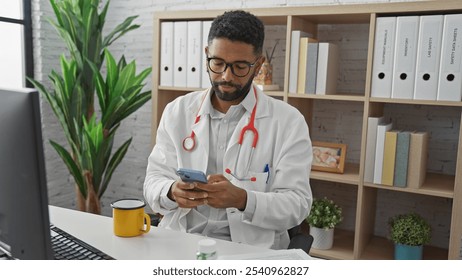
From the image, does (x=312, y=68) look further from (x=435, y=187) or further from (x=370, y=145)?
(x=435, y=187)

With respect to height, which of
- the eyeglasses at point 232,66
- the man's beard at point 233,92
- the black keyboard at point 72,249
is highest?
the eyeglasses at point 232,66

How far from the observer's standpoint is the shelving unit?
2145mm

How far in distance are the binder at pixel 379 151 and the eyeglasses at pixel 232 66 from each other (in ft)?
3.00

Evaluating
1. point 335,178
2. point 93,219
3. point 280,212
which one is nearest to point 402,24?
point 335,178

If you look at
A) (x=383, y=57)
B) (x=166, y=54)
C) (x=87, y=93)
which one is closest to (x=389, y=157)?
(x=383, y=57)

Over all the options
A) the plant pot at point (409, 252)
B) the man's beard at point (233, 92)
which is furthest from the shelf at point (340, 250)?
the man's beard at point (233, 92)

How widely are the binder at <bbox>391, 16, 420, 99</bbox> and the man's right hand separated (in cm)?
124

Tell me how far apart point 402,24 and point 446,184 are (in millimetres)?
814

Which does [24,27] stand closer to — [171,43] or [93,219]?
[171,43]

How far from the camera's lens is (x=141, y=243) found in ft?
4.09

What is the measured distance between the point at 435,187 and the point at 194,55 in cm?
146

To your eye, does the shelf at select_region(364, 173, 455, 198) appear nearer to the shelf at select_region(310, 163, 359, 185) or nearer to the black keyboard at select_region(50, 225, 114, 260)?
the shelf at select_region(310, 163, 359, 185)

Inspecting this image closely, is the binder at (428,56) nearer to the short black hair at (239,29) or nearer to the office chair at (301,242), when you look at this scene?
the short black hair at (239,29)

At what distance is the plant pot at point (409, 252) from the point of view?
2281 mm
